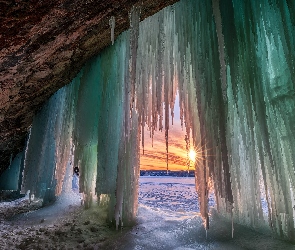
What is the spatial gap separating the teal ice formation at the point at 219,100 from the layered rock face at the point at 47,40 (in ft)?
1.28

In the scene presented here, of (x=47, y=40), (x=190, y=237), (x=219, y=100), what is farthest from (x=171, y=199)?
(x=47, y=40)

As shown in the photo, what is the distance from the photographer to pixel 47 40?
9.56 feet

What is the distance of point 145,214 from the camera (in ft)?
13.8

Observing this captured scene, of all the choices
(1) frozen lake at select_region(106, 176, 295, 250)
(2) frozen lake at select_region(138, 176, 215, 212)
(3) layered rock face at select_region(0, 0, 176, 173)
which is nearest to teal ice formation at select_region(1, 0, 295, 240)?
(1) frozen lake at select_region(106, 176, 295, 250)

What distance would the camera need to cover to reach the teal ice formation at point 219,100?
102 inches

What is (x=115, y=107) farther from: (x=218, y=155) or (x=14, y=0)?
(x=14, y=0)

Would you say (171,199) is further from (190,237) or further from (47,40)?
(47,40)

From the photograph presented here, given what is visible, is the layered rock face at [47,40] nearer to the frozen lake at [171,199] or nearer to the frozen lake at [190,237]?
the frozen lake at [190,237]

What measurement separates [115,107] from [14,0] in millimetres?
2303

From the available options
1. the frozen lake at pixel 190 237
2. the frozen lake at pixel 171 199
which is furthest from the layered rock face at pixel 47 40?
the frozen lake at pixel 171 199

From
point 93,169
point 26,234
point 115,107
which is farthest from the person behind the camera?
point 93,169

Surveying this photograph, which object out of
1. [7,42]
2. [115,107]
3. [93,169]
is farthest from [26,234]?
[7,42]

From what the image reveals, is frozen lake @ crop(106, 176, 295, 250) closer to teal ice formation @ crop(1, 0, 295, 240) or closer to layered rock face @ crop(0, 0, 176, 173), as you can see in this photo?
teal ice formation @ crop(1, 0, 295, 240)

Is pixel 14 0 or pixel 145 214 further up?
pixel 14 0
